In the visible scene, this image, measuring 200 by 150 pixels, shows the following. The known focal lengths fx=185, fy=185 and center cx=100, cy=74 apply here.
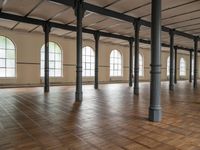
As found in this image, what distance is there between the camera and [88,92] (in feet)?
31.8

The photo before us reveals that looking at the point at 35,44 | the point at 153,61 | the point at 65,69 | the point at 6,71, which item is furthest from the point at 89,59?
the point at 153,61

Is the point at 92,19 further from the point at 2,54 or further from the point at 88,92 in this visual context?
the point at 2,54

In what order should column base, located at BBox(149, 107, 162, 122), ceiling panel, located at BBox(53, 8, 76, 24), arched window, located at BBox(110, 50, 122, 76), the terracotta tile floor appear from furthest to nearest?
arched window, located at BBox(110, 50, 122, 76) < ceiling panel, located at BBox(53, 8, 76, 24) < column base, located at BBox(149, 107, 162, 122) < the terracotta tile floor

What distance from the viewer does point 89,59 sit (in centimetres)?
1678

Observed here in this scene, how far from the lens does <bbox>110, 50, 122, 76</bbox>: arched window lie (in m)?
18.2

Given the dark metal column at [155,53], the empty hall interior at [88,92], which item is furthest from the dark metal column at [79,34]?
the dark metal column at [155,53]

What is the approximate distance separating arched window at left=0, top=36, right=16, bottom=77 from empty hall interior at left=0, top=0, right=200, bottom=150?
2.4 inches

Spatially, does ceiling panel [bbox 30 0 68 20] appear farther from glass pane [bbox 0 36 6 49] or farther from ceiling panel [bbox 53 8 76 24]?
glass pane [bbox 0 36 6 49]

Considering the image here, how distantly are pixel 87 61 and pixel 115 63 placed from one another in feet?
10.5

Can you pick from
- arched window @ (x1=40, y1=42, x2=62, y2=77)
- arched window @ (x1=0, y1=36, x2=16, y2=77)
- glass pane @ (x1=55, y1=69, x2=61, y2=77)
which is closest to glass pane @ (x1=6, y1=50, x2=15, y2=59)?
arched window @ (x1=0, y1=36, x2=16, y2=77)

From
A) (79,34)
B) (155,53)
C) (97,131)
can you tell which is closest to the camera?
(97,131)

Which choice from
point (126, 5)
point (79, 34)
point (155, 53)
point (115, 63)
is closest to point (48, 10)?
point (79, 34)

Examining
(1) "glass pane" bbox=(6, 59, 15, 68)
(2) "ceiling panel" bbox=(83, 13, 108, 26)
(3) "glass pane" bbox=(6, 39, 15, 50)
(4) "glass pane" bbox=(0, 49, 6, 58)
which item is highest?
(2) "ceiling panel" bbox=(83, 13, 108, 26)

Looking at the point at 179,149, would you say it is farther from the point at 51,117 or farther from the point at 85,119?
the point at 51,117
